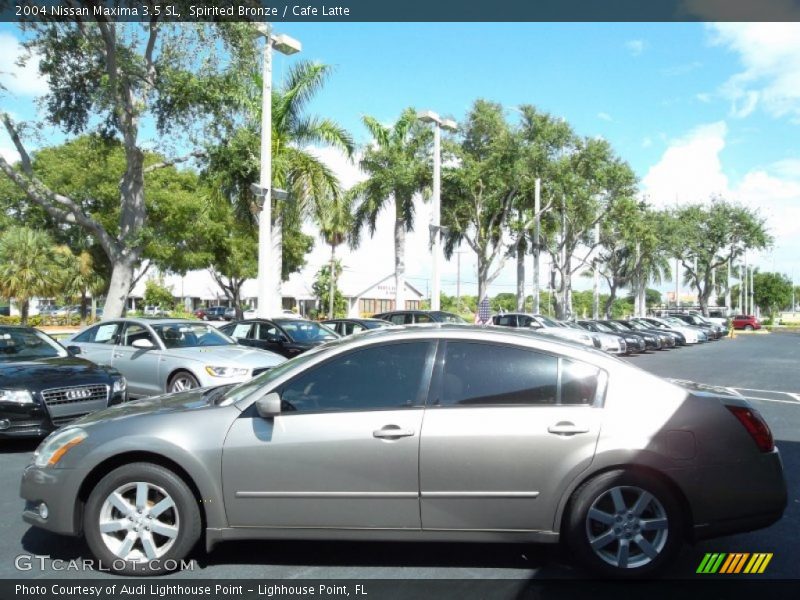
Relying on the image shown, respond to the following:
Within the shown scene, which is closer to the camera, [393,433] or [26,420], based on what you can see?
[393,433]

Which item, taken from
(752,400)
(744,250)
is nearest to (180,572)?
(752,400)

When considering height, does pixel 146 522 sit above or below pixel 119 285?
below

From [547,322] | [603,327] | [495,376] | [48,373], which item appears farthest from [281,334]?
[603,327]

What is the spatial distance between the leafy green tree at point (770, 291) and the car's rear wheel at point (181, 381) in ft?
327

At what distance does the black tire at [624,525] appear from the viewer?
4266 mm

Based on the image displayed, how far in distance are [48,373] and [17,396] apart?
575mm

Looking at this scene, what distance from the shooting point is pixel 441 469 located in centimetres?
425

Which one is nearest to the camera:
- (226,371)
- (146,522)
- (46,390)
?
(146,522)

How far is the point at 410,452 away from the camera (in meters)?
4.26

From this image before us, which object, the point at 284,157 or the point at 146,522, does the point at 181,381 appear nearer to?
the point at 146,522

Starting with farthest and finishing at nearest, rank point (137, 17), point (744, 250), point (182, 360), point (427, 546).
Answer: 1. point (744, 250)
2. point (137, 17)
3. point (182, 360)
4. point (427, 546)

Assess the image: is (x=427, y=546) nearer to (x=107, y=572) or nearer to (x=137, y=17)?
(x=107, y=572)

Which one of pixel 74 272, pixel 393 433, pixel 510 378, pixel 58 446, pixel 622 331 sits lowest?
pixel 622 331

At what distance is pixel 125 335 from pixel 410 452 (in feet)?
27.8
